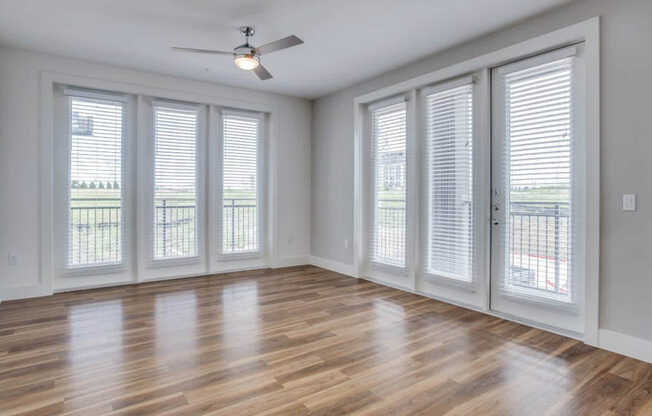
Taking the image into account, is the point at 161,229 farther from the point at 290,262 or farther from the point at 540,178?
the point at 540,178

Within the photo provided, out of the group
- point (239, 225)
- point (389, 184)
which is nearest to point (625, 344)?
point (389, 184)

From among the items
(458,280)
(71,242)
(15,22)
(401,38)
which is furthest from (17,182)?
(458,280)

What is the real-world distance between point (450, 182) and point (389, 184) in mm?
992

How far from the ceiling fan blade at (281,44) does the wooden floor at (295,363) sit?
2.44m

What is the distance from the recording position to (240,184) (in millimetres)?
5727

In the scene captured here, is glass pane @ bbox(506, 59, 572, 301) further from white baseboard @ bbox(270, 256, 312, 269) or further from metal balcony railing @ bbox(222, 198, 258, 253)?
metal balcony railing @ bbox(222, 198, 258, 253)

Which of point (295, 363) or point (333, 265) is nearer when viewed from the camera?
point (295, 363)

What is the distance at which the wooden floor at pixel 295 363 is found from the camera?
2053 mm

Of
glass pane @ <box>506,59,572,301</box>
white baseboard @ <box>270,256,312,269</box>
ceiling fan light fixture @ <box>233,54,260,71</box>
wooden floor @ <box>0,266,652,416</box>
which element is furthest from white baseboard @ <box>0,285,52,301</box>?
glass pane @ <box>506,59,572,301</box>

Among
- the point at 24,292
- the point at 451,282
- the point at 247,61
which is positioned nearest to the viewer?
the point at 247,61

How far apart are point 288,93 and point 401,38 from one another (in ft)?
8.31

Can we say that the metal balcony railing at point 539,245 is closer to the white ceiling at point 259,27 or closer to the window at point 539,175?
the window at point 539,175

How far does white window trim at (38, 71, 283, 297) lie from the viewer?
422 centimetres

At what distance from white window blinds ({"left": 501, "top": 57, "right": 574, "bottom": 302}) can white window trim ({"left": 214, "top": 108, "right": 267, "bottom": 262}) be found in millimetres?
3652
